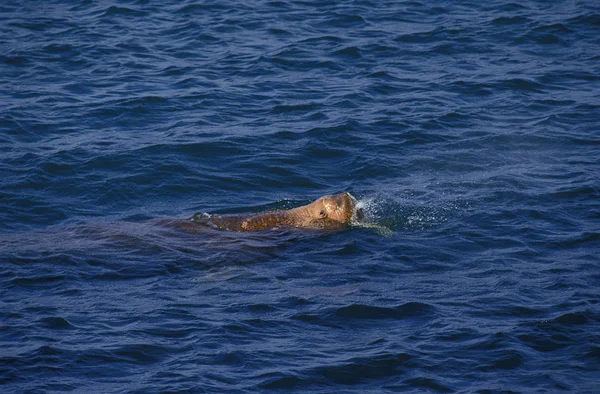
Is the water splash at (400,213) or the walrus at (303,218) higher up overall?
the walrus at (303,218)

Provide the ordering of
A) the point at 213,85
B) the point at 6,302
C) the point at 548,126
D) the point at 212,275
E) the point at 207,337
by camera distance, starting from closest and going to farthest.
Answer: the point at 207,337 < the point at 6,302 < the point at 212,275 < the point at 548,126 < the point at 213,85

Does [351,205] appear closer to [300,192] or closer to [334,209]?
[334,209]

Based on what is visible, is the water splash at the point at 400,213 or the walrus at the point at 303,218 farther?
the water splash at the point at 400,213

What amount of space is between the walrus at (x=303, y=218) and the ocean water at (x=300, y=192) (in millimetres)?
210

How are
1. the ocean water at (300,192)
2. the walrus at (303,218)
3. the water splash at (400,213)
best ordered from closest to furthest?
1. the ocean water at (300,192)
2. the walrus at (303,218)
3. the water splash at (400,213)

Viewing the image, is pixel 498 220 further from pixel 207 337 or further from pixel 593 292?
pixel 207 337

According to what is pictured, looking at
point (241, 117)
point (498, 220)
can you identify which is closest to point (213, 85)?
point (241, 117)

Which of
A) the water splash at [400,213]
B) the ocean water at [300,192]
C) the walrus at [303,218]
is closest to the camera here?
the ocean water at [300,192]

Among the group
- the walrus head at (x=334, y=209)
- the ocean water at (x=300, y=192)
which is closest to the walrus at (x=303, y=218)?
the walrus head at (x=334, y=209)

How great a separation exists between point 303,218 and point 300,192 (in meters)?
1.63

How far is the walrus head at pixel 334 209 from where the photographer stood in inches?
513

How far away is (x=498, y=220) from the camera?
1350cm

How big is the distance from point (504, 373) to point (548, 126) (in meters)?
8.71

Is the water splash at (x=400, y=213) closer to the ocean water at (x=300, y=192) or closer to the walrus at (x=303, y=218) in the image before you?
the ocean water at (x=300, y=192)
